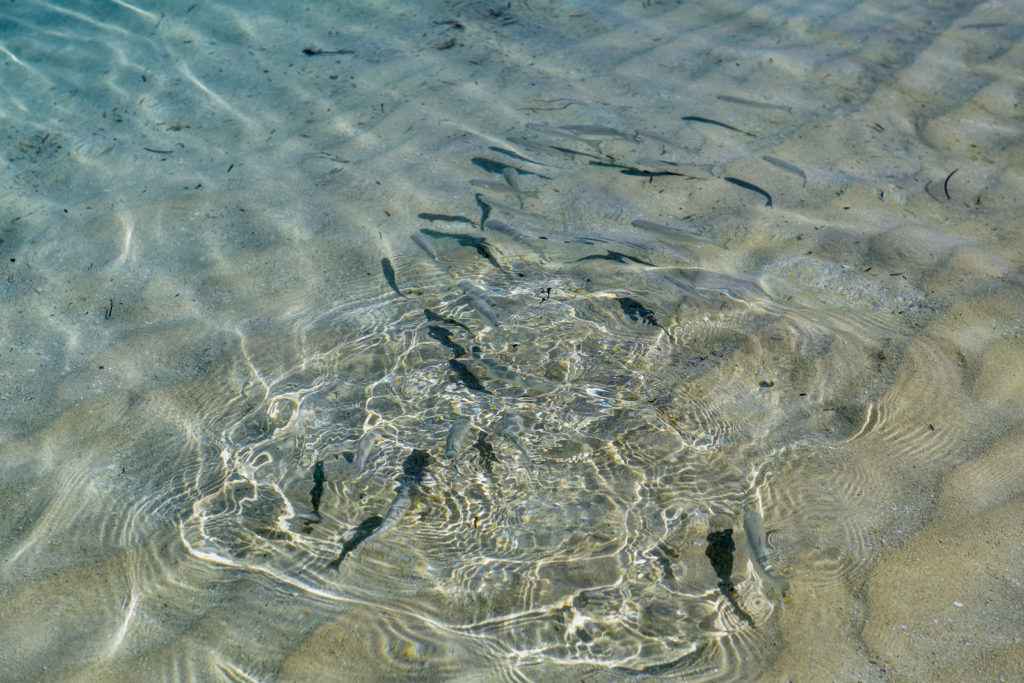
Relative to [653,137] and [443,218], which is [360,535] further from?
[653,137]

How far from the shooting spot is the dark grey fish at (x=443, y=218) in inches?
156

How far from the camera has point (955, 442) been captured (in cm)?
267

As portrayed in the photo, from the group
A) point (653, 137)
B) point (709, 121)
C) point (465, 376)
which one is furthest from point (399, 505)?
point (709, 121)

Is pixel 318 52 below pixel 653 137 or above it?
above

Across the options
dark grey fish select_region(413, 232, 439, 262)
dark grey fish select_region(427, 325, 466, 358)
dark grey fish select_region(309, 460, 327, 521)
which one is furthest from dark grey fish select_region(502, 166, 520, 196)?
dark grey fish select_region(309, 460, 327, 521)

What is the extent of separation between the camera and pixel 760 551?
7.48 ft

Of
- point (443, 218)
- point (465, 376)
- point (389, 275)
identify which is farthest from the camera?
point (443, 218)

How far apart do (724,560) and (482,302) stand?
154 cm

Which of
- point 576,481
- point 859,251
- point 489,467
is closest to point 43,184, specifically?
point 489,467

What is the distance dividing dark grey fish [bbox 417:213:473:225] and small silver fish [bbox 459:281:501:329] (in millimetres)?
609

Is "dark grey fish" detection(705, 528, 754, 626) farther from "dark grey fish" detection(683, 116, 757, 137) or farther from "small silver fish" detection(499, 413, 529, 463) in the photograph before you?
"dark grey fish" detection(683, 116, 757, 137)

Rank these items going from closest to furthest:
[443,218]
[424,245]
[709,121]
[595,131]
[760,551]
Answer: [760,551] → [424,245] → [443,218] → [595,131] → [709,121]

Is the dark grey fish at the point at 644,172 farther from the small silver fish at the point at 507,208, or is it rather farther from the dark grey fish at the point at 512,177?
the small silver fish at the point at 507,208

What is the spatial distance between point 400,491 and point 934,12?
20.0 feet
